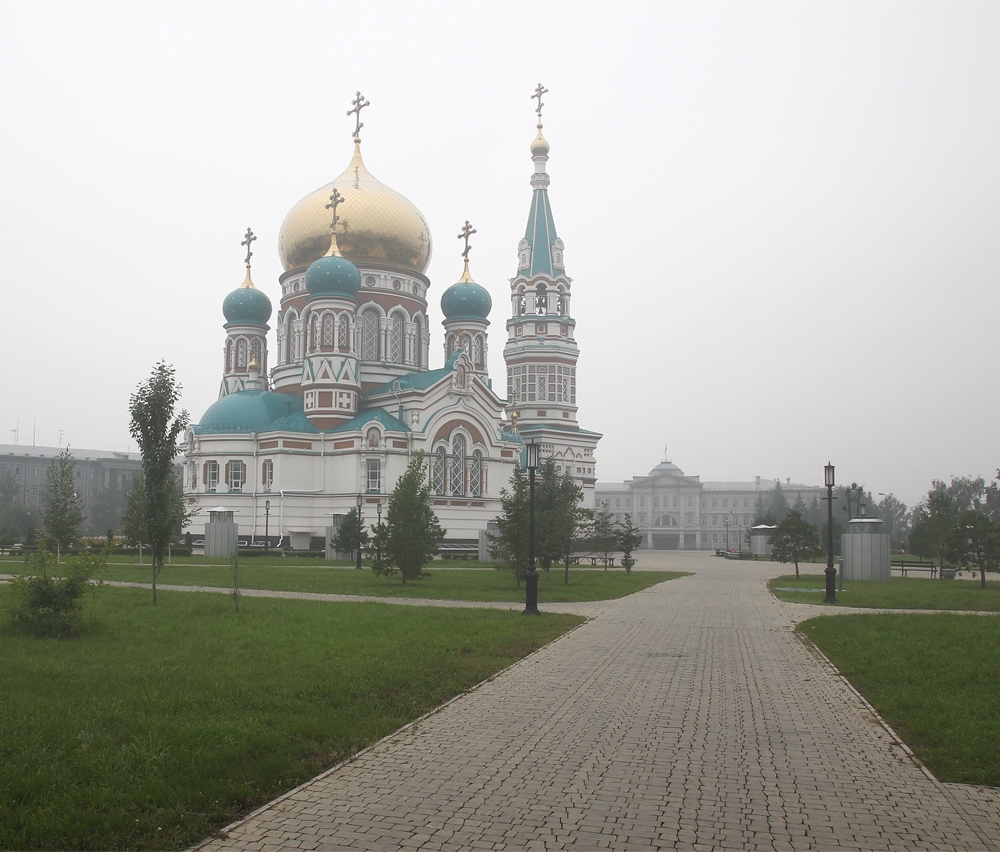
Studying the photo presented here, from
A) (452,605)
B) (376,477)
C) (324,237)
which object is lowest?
(452,605)

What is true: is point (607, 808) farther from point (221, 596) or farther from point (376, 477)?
point (376, 477)

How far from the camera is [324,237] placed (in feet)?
157

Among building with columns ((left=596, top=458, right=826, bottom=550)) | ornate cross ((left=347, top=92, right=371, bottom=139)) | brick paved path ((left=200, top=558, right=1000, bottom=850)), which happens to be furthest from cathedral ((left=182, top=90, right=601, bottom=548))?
building with columns ((left=596, top=458, right=826, bottom=550))

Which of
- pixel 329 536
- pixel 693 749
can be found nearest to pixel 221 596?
pixel 693 749

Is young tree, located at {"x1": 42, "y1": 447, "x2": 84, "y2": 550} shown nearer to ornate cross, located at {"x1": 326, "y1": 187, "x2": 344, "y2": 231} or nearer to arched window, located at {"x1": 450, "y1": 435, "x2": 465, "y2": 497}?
arched window, located at {"x1": 450, "y1": 435, "x2": 465, "y2": 497}

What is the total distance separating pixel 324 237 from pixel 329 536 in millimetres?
18127

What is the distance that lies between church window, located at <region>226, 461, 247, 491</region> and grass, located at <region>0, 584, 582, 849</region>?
3089 centimetres

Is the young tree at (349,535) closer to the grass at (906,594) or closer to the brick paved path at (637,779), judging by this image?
the grass at (906,594)

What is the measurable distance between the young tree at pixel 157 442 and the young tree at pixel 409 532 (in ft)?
20.4

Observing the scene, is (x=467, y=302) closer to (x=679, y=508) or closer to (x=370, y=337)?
(x=370, y=337)

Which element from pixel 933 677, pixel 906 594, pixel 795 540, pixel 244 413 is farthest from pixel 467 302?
pixel 933 677

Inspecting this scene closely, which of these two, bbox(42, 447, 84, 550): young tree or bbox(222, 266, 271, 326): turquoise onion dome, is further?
bbox(222, 266, 271, 326): turquoise onion dome

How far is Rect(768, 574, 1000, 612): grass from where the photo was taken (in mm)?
18922

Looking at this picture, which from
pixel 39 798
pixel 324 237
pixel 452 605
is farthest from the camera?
pixel 324 237
